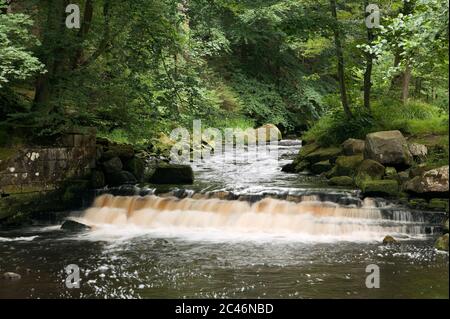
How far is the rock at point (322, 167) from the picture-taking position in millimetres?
15086

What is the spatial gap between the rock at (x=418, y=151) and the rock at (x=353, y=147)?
1.28 m

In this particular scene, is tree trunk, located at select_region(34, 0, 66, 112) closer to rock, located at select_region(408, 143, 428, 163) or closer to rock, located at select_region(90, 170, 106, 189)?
rock, located at select_region(90, 170, 106, 189)

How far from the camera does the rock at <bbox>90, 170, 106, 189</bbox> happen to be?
45.6 ft

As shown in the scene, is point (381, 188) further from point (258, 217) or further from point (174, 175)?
point (174, 175)

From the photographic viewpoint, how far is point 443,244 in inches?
339

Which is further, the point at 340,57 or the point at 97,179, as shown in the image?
the point at 340,57

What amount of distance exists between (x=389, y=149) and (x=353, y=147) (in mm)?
1752

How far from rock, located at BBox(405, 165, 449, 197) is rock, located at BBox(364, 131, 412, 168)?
1542mm

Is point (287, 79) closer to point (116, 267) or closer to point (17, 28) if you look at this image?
point (17, 28)

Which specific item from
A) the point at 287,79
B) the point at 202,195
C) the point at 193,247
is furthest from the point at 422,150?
the point at 287,79

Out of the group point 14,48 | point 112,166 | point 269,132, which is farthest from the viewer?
point 269,132

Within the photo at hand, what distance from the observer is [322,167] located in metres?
15.2

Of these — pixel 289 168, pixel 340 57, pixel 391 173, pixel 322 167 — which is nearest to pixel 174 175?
pixel 289 168

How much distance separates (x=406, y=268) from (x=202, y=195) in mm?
6085
